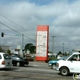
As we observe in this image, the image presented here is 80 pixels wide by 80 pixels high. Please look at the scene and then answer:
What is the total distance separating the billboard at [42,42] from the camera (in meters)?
61.0

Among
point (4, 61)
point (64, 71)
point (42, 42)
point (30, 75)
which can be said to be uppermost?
point (42, 42)

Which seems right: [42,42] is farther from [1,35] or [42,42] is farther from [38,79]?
[38,79]

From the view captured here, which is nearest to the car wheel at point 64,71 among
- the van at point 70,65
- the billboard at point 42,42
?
the van at point 70,65

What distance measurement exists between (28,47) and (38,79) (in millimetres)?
156664

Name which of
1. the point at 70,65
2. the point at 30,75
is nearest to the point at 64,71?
the point at 70,65

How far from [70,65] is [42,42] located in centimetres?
4285

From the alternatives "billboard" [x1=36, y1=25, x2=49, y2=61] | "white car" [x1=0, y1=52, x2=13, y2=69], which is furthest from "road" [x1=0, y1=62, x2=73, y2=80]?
"billboard" [x1=36, y1=25, x2=49, y2=61]

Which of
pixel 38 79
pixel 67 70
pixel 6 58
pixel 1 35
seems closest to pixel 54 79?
pixel 38 79

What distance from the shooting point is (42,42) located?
62062 millimetres

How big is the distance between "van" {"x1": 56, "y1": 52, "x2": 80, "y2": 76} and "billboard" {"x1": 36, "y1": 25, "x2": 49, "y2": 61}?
4096cm

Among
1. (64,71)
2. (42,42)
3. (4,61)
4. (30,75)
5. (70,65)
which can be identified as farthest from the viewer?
(42,42)

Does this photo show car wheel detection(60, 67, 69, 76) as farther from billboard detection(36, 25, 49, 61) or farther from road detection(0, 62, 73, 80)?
billboard detection(36, 25, 49, 61)

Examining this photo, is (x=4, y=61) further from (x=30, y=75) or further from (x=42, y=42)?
(x=42, y=42)

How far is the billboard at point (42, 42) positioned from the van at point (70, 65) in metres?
41.0
